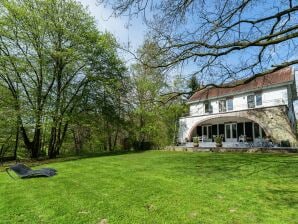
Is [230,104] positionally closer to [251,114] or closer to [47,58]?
[251,114]

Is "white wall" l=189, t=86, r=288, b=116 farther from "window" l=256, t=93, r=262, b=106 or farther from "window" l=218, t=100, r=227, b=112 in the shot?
"window" l=218, t=100, r=227, b=112

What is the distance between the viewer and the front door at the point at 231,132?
88.3 feet

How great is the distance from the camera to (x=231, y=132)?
27.3 m

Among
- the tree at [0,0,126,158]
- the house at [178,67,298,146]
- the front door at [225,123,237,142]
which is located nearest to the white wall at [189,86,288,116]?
the house at [178,67,298,146]

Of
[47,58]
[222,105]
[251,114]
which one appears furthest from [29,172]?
[222,105]

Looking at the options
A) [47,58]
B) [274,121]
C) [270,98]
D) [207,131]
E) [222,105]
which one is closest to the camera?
[47,58]

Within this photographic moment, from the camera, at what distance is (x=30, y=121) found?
2028 centimetres

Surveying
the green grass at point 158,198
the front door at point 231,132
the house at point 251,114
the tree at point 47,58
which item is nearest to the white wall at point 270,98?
the house at point 251,114

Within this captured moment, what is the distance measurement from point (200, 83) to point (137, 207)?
5.75m

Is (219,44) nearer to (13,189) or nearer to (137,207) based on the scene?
(137,207)

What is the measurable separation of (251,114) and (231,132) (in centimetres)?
493

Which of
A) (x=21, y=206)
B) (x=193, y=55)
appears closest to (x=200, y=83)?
(x=193, y=55)

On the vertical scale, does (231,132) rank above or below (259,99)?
below

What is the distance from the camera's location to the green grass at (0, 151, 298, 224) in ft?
17.5
